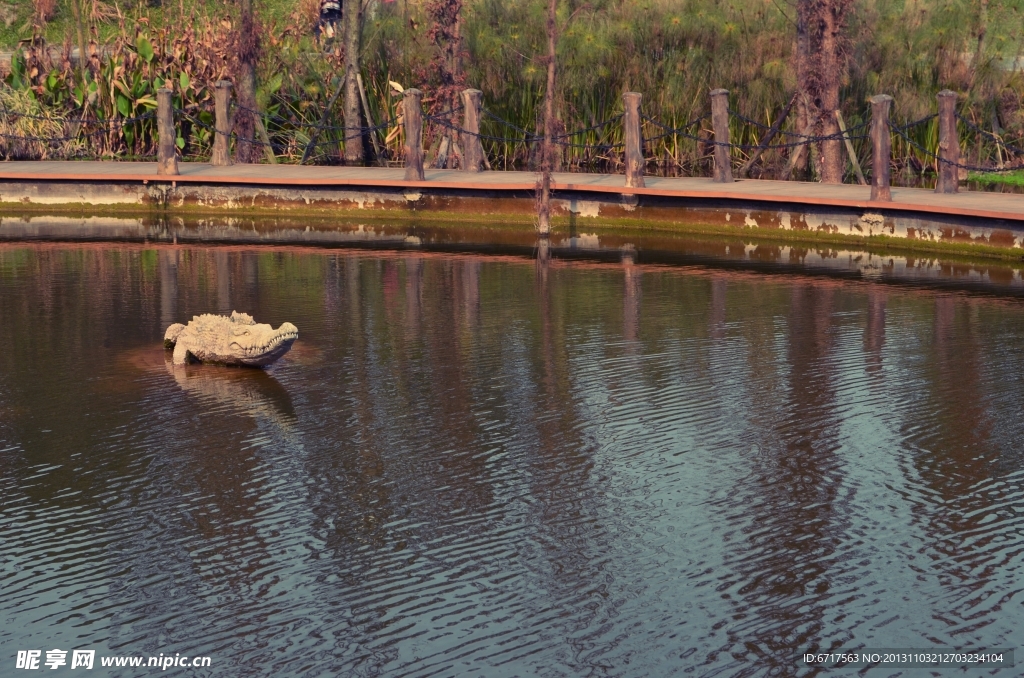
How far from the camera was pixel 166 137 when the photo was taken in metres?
19.7

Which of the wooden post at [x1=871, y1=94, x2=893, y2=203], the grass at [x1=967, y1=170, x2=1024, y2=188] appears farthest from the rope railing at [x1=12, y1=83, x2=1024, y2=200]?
the grass at [x1=967, y1=170, x2=1024, y2=188]

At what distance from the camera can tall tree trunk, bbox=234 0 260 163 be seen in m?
21.2

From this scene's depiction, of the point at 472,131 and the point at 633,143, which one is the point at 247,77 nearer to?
the point at 472,131

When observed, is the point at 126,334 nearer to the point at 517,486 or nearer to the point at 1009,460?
the point at 517,486

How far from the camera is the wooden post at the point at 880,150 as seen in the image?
650 inches

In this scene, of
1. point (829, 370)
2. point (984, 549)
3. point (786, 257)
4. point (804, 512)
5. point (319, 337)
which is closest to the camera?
point (984, 549)

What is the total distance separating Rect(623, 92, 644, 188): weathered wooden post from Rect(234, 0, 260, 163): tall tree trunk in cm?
554

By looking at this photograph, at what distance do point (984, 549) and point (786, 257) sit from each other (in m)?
8.83

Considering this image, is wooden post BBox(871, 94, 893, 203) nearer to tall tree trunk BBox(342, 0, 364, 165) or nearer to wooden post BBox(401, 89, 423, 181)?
wooden post BBox(401, 89, 423, 181)

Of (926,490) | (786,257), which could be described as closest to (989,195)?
(786,257)

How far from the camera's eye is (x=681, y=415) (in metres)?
9.82

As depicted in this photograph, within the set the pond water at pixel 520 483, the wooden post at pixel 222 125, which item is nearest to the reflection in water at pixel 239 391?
the pond water at pixel 520 483

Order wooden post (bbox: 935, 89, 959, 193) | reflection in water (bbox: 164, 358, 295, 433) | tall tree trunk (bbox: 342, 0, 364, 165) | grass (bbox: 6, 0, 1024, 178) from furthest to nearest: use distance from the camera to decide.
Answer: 1. tall tree trunk (bbox: 342, 0, 364, 165)
2. grass (bbox: 6, 0, 1024, 178)
3. wooden post (bbox: 935, 89, 959, 193)
4. reflection in water (bbox: 164, 358, 295, 433)

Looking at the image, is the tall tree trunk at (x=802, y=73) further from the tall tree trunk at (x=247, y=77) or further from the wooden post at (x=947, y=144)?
the tall tree trunk at (x=247, y=77)
